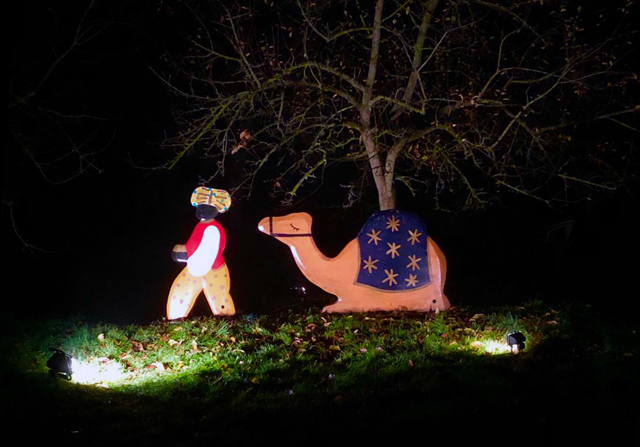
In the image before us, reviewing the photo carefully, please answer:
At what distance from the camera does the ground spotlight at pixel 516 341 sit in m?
6.07

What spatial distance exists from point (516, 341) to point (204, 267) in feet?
14.7

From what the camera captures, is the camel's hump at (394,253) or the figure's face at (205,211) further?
the figure's face at (205,211)

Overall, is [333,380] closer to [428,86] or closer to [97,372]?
[97,372]

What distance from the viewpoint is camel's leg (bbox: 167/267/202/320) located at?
8.27 meters

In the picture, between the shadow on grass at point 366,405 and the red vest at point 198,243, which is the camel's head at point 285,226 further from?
the shadow on grass at point 366,405

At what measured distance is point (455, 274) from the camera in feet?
45.6

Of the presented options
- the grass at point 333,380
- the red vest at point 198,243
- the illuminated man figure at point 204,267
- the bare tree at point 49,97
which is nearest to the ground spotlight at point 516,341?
the grass at point 333,380

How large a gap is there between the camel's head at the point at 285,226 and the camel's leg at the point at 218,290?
2.95 feet

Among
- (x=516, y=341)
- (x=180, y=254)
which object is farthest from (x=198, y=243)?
(x=516, y=341)

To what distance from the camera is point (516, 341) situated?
6070mm

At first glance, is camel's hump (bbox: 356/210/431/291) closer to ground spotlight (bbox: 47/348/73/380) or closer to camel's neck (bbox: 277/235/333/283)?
camel's neck (bbox: 277/235/333/283)


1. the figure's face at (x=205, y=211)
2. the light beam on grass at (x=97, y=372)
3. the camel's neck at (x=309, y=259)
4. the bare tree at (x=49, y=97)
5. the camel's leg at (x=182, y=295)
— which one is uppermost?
the bare tree at (x=49, y=97)

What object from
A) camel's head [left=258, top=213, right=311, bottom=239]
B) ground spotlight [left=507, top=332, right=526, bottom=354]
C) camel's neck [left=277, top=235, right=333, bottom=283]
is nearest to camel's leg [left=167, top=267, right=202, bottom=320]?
camel's head [left=258, top=213, right=311, bottom=239]

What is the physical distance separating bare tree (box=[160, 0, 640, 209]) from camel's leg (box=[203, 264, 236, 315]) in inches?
62.9
